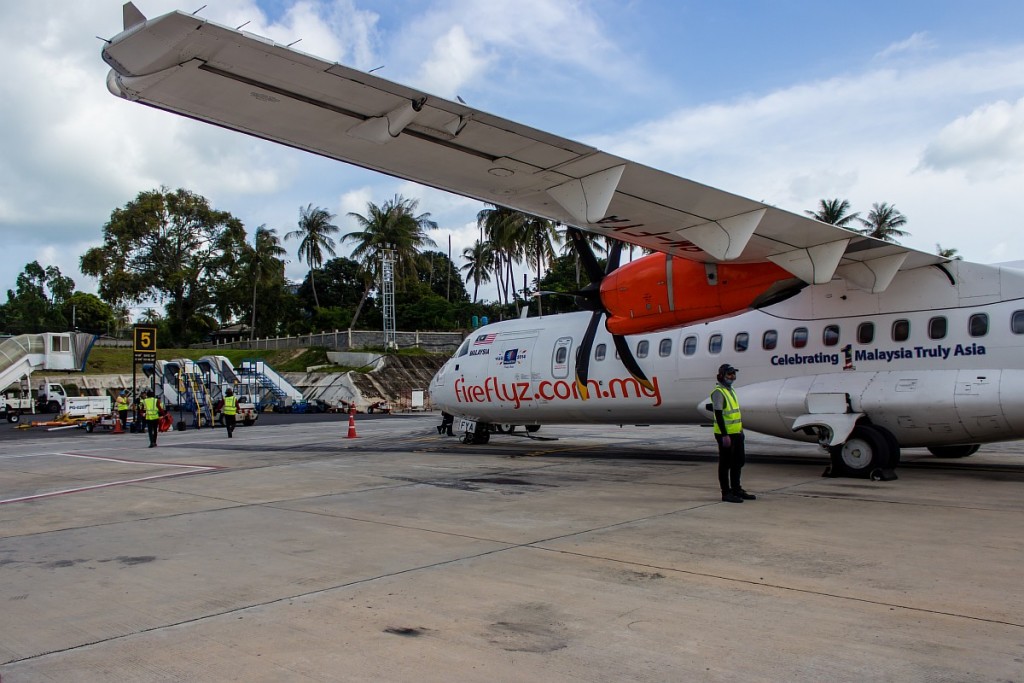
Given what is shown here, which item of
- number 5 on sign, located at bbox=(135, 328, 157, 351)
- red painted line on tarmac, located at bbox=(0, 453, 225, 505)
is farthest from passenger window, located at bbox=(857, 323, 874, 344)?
number 5 on sign, located at bbox=(135, 328, 157, 351)

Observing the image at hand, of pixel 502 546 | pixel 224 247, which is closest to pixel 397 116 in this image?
pixel 502 546

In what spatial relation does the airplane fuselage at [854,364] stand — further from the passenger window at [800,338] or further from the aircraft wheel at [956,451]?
the aircraft wheel at [956,451]

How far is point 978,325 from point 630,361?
17.8 feet

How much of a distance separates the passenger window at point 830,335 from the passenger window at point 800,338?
269mm

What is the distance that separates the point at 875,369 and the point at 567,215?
200 inches

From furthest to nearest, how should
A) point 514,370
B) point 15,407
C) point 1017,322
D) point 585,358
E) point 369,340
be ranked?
1. point 369,340
2. point 15,407
3. point 514,370
4. point 585,358
5. point 1017,322

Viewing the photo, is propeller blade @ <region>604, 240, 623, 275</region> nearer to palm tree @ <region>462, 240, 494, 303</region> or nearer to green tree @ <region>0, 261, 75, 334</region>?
palm tree @ <region>462, 240, 494, 303</region>

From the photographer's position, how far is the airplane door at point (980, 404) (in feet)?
30.8

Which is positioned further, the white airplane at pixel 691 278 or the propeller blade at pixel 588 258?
the propeller blade at pixel 588 258

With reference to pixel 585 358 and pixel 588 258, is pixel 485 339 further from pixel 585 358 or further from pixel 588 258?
pixel 588 258

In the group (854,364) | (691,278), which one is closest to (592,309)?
(691,278)

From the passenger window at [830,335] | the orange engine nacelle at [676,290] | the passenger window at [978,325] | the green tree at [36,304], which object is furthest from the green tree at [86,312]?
the passenger window at [978,325]

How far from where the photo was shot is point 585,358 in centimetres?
1424

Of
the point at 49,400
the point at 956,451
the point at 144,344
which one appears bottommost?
the point at 956,451
